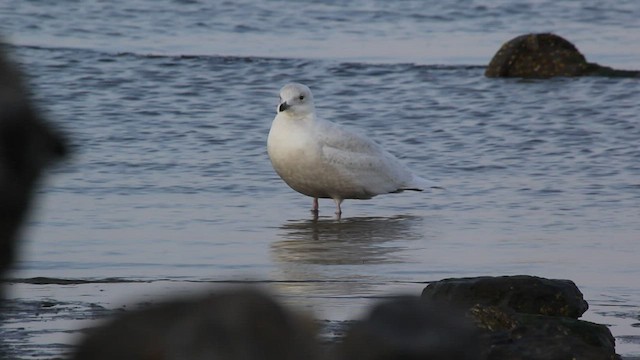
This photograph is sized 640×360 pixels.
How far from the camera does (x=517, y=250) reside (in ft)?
27.2

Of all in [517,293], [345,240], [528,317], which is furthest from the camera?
[345,240]

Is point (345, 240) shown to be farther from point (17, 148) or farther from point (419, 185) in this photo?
point (17, 148)

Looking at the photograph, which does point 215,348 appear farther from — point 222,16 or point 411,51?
point 222,16

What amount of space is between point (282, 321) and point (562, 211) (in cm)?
785

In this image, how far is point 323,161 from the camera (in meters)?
10.0

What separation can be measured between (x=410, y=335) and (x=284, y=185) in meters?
8.86

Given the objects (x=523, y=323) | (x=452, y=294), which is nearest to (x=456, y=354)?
(x=523, y=323)

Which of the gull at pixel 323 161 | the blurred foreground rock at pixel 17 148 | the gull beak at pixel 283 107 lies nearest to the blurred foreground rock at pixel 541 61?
the gull at pixel 323 161

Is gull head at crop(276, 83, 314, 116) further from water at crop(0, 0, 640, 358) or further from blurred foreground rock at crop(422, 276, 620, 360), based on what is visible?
blurred foreground rock at crop(422, 276, 620, 360)

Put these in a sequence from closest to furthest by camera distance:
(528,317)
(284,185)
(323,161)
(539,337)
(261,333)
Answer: (261,333) → (539,337) → (528,317) → (323,161) → (284,185)

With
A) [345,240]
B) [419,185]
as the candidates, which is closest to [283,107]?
[419,185]

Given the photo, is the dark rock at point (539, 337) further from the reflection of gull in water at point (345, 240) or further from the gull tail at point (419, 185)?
the gull tail at point (419, 185)

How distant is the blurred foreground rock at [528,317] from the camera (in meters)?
5.30

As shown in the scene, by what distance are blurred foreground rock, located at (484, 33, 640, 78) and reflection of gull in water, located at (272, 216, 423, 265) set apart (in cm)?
618
